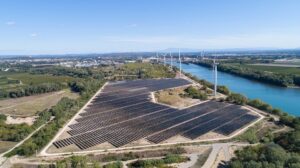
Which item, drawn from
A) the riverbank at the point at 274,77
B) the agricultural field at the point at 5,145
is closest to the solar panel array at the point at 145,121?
the agricultural field at the point at 5,145

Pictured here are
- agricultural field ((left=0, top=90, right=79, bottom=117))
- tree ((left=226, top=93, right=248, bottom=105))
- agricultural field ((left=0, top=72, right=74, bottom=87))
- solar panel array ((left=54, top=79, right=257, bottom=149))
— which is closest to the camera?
solar panel array ((left=54, top=79, right=257, bottom=149))

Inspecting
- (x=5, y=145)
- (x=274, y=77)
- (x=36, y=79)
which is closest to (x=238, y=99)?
(x=274, y=77)

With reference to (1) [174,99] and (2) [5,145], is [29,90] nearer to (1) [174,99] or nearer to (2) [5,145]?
(1) [174,99]

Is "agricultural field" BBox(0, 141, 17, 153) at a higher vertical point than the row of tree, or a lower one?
lower

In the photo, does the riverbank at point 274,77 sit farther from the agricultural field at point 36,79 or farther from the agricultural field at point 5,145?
the agricultural field at point 5,145

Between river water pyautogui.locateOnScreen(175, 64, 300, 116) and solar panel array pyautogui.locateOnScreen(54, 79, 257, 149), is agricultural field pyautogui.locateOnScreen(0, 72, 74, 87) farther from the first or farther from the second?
river water pyautogui.locateOnScreen(175, 64, 300, 116)

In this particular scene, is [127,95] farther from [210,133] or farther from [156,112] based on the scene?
[210,133]

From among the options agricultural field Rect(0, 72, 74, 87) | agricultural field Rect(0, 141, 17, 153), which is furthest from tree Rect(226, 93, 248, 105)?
agricultural field Rect(0, 72, 74, 87)
